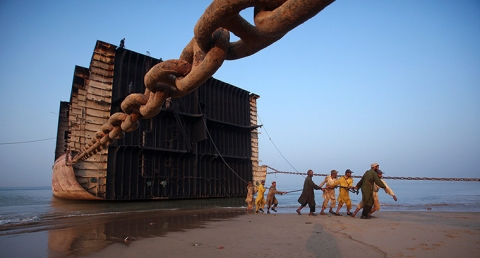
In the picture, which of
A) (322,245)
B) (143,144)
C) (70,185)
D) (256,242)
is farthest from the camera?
(143,144)

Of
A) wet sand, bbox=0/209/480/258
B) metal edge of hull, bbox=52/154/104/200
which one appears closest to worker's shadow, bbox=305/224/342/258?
wet sand, bbox=0/209/480/258

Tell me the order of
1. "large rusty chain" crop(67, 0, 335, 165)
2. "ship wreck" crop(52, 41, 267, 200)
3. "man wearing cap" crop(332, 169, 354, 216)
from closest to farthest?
"large rusty chain" crop(67, 0, 335, 165)
"man wearing cap" crop(332, 169, 354, 216)
"ship wreck" crop(52, 41, 267, 200)

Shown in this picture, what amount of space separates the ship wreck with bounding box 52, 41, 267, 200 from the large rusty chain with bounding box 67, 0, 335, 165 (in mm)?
14848

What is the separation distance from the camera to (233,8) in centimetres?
148

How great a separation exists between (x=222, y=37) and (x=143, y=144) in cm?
1747

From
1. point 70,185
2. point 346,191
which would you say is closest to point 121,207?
point 70,185

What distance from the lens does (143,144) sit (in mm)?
18062

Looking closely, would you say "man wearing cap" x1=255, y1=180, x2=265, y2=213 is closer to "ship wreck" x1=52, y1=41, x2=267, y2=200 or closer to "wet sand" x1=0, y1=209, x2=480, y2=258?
"wet sand" x1=0, y1=209, x2=480, y2=258

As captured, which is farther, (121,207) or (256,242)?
(121,207)

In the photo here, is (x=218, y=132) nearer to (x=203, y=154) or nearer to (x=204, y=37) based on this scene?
(x=203, y=154)

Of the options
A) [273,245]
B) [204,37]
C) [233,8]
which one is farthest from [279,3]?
[273,245]

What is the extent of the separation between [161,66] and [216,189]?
2088cm

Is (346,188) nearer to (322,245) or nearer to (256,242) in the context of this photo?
(322,245)

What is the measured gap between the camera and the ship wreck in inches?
658
